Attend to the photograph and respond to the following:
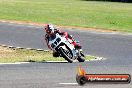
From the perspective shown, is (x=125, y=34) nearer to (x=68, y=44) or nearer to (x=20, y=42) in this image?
(x=20, y=42)

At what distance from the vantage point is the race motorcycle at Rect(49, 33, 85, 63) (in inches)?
799

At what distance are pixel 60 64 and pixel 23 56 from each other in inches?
141

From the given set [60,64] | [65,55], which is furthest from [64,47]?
[60,64]

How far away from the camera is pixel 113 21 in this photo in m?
46.0

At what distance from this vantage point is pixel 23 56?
887 inches

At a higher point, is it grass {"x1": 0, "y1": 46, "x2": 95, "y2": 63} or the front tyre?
the front tyre

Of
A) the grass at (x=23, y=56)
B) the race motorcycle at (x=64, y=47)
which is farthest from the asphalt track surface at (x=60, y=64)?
the grass at (x=23, y=56)

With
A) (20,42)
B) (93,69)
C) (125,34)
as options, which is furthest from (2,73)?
(125,34)

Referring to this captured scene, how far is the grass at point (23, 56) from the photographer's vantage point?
20636 millimetres

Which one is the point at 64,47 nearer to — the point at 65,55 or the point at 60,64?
the point at 65,55

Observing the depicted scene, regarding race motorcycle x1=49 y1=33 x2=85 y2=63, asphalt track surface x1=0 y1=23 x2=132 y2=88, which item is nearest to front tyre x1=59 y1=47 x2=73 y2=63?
race motorcycle x1=49 y1=33 x2=85 y2=63

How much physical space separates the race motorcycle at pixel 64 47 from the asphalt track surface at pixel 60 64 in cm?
56

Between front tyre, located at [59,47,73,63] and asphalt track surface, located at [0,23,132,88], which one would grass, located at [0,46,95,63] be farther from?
asphalt track surface, located at [0,23,132,88]

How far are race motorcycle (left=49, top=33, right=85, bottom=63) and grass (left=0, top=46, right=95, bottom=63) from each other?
742 mm
